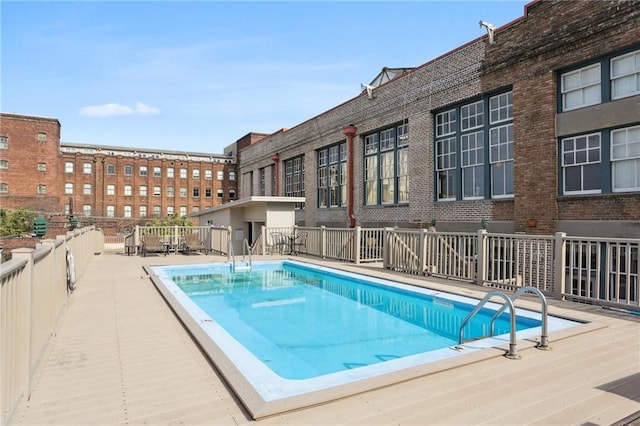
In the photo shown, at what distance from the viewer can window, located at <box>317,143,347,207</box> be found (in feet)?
66.9

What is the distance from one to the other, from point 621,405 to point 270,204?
16110mm

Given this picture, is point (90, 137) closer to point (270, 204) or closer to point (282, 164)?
point (282, 164)

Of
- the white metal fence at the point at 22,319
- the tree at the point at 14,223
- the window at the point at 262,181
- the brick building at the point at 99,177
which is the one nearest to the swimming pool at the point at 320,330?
the white metal fence at the point at 22,319

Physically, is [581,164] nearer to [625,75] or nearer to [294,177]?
[625,75]

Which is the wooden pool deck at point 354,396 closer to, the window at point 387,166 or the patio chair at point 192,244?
the window at point 387,166

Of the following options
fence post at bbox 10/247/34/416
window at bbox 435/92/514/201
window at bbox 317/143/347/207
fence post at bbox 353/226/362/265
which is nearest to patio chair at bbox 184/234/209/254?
window at bbox 317/143/347/207

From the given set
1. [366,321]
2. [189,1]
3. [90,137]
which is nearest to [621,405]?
[366,321]

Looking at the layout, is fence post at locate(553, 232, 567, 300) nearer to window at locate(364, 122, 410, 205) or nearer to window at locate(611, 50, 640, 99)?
window at locate(611, 50, 640, 99)

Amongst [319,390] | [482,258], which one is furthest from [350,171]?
[319,390]

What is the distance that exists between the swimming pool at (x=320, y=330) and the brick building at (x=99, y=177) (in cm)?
3993

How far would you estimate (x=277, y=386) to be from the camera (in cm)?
342

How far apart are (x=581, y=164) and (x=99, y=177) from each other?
50.7m

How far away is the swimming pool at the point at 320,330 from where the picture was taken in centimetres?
350

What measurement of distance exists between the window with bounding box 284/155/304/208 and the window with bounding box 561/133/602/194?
14890mm
